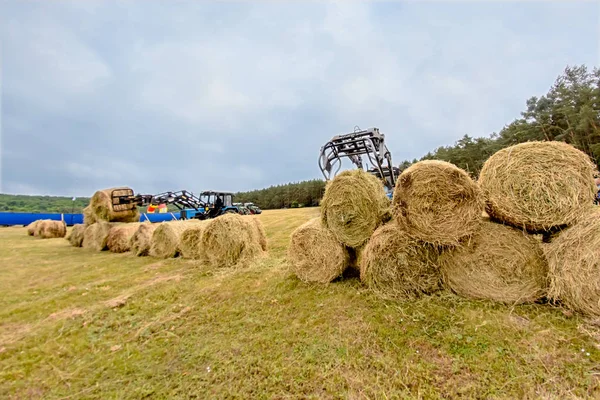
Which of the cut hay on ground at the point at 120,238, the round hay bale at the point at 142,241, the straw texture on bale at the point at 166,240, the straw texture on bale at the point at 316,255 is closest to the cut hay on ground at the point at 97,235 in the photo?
the cut hay on ground at the point at 120,238

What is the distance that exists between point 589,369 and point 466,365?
0.75m

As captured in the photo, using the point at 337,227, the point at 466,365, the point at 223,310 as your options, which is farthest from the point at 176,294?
the point at 466,365

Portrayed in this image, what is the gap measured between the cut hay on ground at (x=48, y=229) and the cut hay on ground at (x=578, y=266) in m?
18.6

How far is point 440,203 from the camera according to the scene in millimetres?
2906

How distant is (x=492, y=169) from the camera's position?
9.71 ft

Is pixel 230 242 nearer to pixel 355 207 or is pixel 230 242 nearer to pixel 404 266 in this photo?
pixel 355 207

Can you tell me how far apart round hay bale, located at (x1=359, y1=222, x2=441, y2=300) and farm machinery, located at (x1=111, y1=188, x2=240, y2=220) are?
9840mm

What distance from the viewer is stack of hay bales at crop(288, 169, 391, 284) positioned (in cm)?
371

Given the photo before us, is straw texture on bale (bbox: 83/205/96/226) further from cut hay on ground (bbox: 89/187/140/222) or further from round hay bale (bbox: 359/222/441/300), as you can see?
round hay bale (bbox: 359/222/441/300)

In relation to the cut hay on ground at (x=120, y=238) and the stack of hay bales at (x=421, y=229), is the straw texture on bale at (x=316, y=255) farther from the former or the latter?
the cut hay on ground at (x=120, y=238)

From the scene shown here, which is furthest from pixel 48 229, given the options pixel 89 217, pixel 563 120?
pixel 563 120

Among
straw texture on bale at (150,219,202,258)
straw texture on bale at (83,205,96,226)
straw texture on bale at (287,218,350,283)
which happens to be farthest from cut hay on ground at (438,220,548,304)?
straw texture on bale at (83,205,96,226)

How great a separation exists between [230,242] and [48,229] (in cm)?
1369

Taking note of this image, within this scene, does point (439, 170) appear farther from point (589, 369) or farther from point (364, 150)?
point (364, 150)
